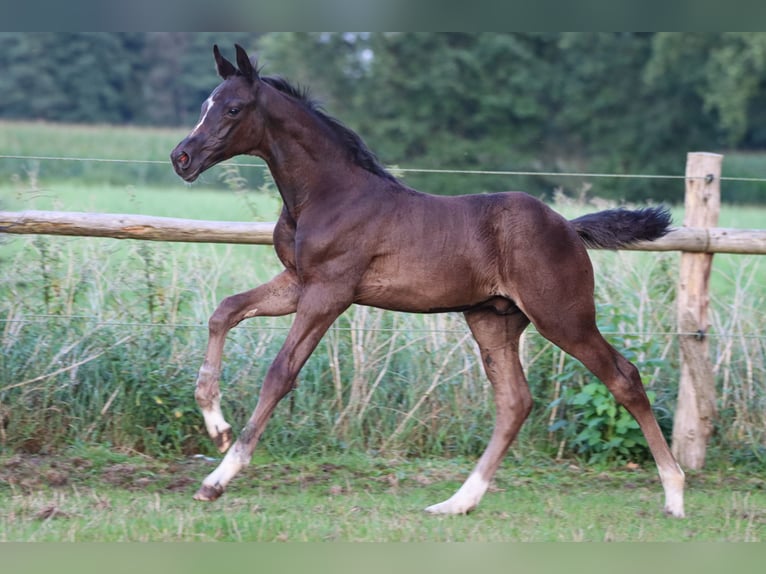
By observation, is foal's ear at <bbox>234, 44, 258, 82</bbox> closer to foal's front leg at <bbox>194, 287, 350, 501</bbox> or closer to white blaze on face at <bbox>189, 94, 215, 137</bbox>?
white blaze on face at <bbox>189, 94, 215, 137</bbox>

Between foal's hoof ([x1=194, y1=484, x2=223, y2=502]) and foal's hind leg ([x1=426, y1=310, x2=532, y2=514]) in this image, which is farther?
foal's hind leg ([x1=426, y1=310, x2=532, y2=514])

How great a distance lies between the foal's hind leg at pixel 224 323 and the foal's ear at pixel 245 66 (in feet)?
3.47

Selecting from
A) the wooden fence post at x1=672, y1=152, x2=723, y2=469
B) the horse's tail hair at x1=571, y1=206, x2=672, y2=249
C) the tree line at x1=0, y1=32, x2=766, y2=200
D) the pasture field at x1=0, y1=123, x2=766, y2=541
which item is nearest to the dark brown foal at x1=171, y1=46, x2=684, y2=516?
the horse's tail hair at x1=571, y1=206, x2=672, y2=249

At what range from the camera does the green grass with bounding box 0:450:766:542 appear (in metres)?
4.49

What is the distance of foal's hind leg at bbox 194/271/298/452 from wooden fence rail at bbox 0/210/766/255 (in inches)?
43.5

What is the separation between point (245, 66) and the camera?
4777 mm

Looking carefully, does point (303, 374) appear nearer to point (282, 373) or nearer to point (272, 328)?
point (272, 328)

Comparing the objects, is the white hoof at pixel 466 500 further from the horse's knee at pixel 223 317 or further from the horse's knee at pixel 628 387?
the horse's knee at pixel 223 317

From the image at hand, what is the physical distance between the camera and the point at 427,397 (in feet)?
21.7

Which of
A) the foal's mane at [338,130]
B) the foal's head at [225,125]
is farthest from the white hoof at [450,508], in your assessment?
the foal's head at [225,125]

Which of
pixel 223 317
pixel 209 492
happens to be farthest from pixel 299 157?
pixel 209 492

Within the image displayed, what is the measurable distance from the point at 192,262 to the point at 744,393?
4.27 m

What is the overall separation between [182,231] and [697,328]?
3.51 m

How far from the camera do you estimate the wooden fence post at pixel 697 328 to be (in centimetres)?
633
